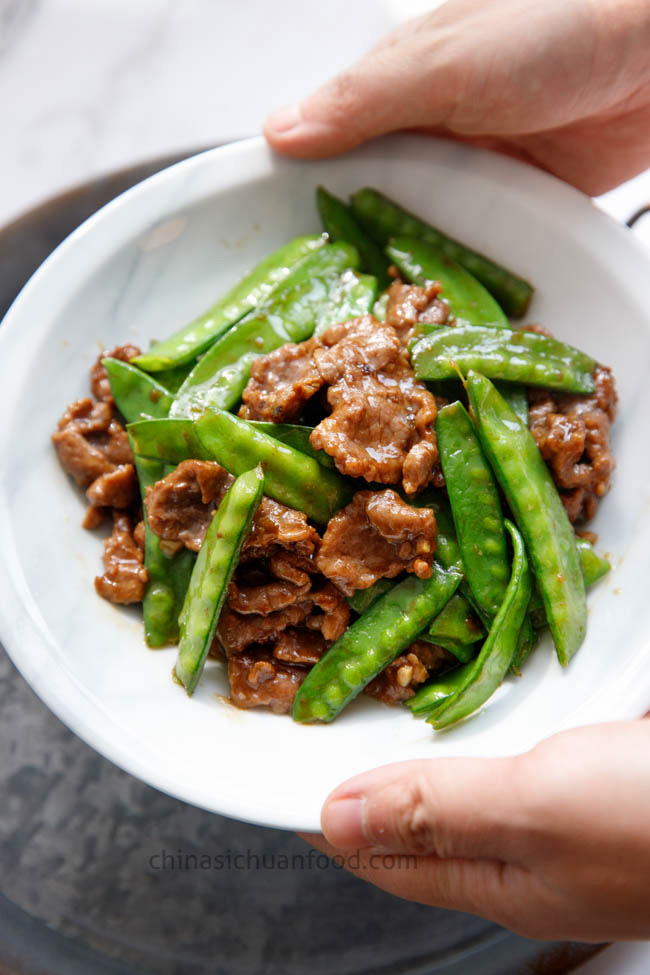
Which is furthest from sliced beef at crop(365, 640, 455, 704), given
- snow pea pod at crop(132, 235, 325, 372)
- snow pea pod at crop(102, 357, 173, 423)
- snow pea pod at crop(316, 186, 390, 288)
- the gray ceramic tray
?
snow pea pod at crop(316, 186, 390, 288)

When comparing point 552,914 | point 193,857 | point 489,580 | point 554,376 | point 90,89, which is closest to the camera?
point 552,914

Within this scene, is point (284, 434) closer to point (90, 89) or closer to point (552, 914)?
point (552, 914)

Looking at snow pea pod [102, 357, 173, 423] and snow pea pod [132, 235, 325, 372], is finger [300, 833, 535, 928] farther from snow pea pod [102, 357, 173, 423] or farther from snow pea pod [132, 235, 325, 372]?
snow pea pod [132, 235, 325, 372]

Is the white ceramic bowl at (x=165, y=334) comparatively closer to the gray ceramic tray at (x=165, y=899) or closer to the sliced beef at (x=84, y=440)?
the sliced beef at (x=84, y=440)

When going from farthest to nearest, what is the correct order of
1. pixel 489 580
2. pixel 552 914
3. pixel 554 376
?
pixel 554 376, pixel 489 580, pixel 552 914

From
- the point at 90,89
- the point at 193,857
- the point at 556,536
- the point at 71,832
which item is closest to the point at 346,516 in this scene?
the point at 556,536

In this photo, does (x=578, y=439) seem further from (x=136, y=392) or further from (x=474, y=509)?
(x=136, y=392)
